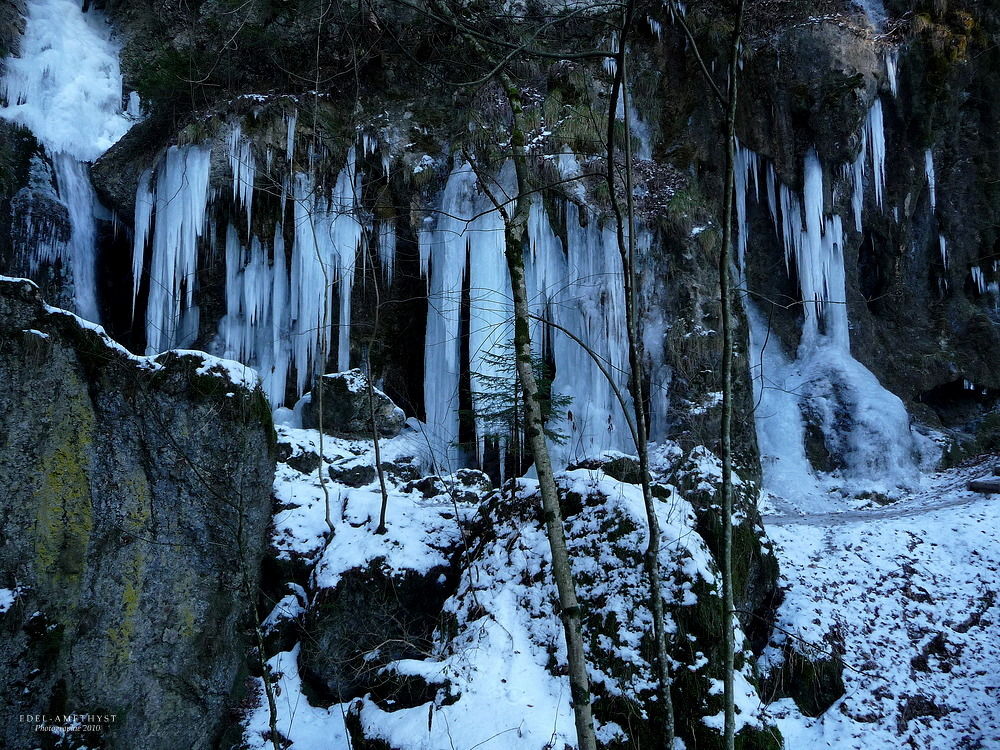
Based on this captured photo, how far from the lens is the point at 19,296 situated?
562 centimetres

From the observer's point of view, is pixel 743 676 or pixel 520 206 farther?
pixel 743 676

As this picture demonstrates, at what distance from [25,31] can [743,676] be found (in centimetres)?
1919

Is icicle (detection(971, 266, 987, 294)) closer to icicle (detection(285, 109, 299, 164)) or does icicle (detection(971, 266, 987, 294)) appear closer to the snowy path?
the snowy path

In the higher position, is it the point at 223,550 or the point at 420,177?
the point at 420,177

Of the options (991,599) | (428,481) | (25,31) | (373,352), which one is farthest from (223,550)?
(25,31)

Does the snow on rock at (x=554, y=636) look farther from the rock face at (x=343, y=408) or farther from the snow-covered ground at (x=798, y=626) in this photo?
the rock face at (x=343, y=408)

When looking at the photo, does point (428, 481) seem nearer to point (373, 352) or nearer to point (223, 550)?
point (223, 550)

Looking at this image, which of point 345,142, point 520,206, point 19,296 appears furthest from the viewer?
point 345,142

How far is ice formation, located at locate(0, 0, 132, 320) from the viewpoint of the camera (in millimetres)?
13117

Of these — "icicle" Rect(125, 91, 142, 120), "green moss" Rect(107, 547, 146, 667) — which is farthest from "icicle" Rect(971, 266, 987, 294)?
"icicle" Rect(125, 91, 142, 120)

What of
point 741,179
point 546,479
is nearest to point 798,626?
point 546,479

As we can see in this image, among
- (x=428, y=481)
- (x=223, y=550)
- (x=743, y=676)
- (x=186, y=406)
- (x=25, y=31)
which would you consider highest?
(x=25, y=31)

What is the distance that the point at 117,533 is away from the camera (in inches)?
232

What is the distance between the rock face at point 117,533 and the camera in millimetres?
5438
